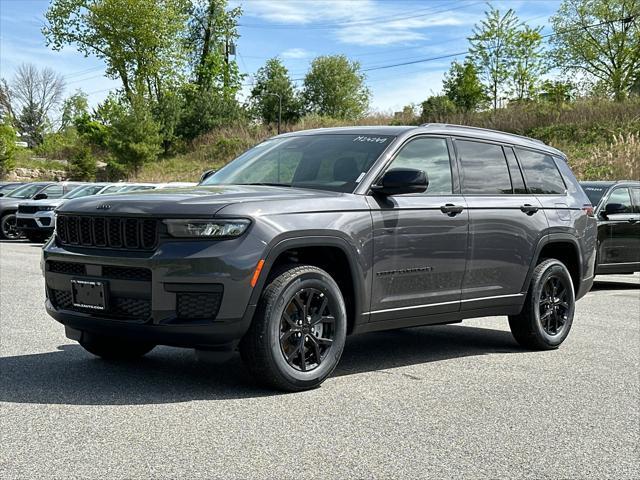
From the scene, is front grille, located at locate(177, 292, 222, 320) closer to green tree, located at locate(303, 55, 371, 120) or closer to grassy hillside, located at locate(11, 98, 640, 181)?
grassy hillside, located at locate(11, 98, 640, 181)

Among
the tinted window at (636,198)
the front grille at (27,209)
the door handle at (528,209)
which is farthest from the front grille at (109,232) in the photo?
the front grille at (27,209)

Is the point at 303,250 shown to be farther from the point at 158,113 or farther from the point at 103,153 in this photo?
the point at 103,153

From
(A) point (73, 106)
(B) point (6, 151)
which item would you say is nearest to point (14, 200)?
(B) point (6, 151)

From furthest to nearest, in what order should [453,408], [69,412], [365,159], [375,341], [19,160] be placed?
[19,160] < [375,341] < [365,159] < [453,408] < [69,412]

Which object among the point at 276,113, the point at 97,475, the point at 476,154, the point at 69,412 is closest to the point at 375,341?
the point at 476,154

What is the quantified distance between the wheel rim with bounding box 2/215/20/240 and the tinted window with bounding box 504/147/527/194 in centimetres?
2089

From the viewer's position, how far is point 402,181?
234 inches

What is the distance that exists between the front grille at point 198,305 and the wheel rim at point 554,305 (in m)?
3.62

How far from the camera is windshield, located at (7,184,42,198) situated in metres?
26.9

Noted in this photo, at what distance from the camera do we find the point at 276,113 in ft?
248

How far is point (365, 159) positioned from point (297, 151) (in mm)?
676

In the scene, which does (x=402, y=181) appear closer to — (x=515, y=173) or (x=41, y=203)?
(x=515, y=173)

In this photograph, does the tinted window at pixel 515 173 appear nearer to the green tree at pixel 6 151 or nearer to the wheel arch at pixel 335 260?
the wheel arch at pixel 335 260

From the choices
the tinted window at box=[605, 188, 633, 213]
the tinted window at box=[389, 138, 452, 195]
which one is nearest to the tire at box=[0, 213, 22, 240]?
the tinted window at box=[605, 188, 633, 213]
